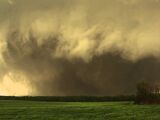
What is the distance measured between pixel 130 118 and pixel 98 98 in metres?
67.1

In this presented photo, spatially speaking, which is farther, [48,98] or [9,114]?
[48,98]

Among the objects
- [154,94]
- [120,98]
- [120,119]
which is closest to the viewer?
[120,119]

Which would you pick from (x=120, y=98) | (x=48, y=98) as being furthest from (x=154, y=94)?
(x=48, y=98)

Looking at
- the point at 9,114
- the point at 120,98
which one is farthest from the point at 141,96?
the point at 120,98

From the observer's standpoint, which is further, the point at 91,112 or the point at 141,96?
the point at 141,96

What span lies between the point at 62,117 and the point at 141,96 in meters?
27.2

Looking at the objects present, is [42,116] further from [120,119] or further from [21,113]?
[120,119]

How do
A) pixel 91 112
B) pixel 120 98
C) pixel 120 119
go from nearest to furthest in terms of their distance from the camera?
pixel 120 119 < pixel 91 112 < pixel 120 98

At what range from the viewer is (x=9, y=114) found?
45719 mm

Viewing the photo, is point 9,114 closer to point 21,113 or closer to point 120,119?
point 21,113

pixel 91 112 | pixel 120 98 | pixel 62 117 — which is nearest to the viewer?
pixel 62 117

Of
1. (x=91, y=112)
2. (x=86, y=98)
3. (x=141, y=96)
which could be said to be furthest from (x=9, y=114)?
(x=86, y=98)

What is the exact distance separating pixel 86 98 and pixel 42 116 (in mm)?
62964

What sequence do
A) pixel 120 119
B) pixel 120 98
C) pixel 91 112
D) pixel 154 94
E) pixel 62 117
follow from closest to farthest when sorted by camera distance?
1. pixel 120 119
2. pixel 62 117
3. pixel 91 112
4. pixel 154 94
5. pixel 120 98
